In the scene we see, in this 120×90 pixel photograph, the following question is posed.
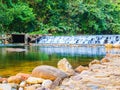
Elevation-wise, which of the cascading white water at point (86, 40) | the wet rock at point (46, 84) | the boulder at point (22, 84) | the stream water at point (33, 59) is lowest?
the cascading white water at point (86, 40)

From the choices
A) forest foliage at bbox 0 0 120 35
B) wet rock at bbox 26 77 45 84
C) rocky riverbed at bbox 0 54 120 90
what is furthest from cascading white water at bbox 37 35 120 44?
wet rock at bbox 26 77 45 84

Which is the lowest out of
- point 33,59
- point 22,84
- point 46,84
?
point 33,59

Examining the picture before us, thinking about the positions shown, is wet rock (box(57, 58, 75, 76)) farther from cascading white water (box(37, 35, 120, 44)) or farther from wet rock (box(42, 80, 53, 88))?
A: cascading white water (box(37, 35, 120, 44))

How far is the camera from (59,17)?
45125mm

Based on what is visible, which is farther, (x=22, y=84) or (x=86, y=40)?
(x=86, y=40)

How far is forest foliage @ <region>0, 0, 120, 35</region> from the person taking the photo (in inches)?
1550

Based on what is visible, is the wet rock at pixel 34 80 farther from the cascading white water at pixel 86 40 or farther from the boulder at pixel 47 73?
the cascading white water at pixel 86 40

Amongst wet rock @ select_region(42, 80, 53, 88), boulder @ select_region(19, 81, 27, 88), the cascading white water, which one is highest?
wet rock @ select_region(42, 80, 53, 88)

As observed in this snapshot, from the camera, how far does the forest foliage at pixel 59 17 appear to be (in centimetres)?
3938

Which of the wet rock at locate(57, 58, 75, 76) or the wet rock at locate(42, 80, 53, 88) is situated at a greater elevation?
the wet rock at locate(42, 80, 53, 88)

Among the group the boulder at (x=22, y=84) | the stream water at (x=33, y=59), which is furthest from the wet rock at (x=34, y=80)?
the stream water at (x=33, y=59)

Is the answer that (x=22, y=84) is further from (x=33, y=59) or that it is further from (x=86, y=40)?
(x=86, y=40)

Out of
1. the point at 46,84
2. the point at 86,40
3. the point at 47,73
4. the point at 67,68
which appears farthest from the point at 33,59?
the point at 86,40

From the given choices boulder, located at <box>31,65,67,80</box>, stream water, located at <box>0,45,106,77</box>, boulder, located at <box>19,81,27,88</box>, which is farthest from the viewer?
stream water, located at <box>0,45,106,77</box>
